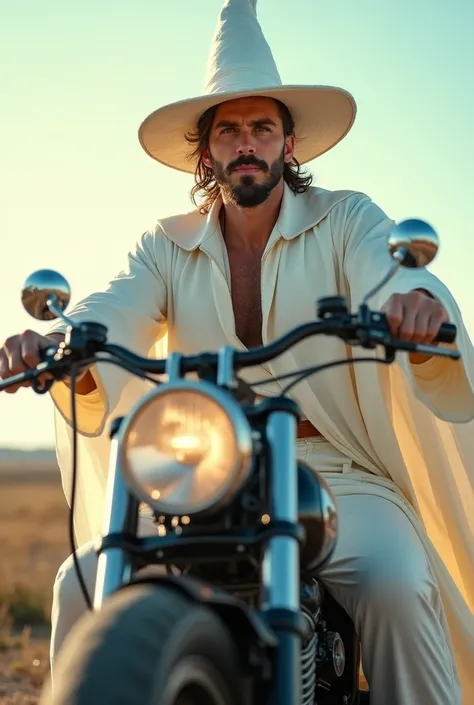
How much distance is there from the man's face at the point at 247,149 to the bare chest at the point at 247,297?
0.21 metres

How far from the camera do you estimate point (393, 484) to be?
392 cm

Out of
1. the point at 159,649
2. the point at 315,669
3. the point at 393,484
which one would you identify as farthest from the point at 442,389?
the point at 159,649

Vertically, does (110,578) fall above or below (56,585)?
below

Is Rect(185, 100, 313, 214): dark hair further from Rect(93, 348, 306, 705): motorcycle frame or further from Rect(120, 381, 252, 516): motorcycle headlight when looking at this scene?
Rect(120, 381, 252, 516): motorcycle headlight

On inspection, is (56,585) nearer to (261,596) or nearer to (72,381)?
(72,381)

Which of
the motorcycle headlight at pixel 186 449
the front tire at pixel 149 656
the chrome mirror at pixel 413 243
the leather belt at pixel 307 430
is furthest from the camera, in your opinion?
the leather belt at pixel 307 430

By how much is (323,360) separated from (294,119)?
4.18 ft

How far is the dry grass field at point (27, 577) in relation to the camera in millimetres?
7723

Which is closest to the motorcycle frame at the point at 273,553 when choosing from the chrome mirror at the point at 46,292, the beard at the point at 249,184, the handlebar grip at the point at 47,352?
the handlebar grip at the point at 47,352

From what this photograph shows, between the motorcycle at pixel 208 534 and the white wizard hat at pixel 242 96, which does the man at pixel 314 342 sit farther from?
the motorcycle at pixel 208 534

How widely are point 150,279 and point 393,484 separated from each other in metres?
1.21

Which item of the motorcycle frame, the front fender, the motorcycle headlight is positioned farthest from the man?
the front fender

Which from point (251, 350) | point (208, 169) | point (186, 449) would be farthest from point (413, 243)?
point (208, 169)

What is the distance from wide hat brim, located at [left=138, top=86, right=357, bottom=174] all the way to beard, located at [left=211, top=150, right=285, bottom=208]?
27 cm
